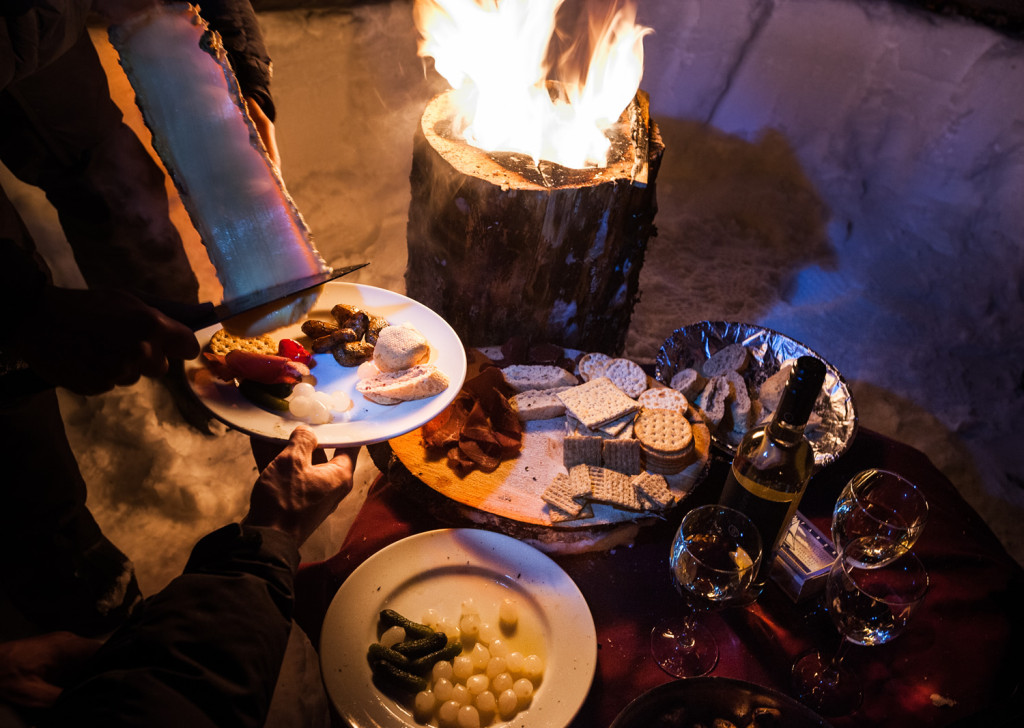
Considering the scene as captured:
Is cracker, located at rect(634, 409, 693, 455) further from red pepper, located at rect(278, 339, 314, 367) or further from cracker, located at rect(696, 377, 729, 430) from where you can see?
red pepper, located at rect(278, 339, 314, 367)

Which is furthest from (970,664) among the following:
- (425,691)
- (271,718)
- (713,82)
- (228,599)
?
(713,82)

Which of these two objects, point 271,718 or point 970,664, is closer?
point 271,718

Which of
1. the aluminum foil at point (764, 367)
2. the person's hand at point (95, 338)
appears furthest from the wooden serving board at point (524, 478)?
the person's hand at point (95, 338)

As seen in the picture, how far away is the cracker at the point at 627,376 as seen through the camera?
2.40 m

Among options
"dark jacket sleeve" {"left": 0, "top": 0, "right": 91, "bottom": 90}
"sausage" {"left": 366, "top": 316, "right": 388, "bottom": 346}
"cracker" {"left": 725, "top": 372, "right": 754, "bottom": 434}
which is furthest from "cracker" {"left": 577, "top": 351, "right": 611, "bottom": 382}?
"dark jacket sleeve" {"left": 0, "top": 0, "right": 91, "bottom": 90}

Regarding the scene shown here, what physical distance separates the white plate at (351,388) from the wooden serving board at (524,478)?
0.14m

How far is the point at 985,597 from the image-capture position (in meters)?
1.85

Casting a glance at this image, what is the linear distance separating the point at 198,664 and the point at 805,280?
Result: 5.54m

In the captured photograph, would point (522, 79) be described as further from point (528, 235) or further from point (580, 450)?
point (580, 450)

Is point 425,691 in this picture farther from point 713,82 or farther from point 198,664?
point 713,82

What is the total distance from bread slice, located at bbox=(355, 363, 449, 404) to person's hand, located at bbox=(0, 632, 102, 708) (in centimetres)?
103

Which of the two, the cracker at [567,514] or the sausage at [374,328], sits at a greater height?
the sausage at [374,328]

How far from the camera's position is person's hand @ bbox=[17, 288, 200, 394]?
179 centimetres

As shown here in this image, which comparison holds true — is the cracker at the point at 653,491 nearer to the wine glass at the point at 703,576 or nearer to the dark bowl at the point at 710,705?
the wine glass at the point at 703,576
